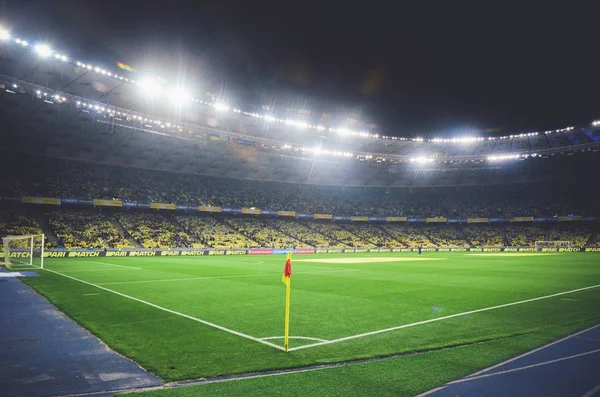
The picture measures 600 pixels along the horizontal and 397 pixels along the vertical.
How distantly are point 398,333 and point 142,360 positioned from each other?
4964 millimetres

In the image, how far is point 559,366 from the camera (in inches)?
217

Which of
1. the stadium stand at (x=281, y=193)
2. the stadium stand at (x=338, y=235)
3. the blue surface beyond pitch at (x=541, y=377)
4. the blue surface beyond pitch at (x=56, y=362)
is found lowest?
the stadium stand at (x=338, y=235)

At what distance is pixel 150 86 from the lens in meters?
33.9

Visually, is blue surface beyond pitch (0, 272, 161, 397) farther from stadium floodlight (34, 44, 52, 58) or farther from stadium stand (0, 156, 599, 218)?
stadium stand (0, 156, 599, 218)

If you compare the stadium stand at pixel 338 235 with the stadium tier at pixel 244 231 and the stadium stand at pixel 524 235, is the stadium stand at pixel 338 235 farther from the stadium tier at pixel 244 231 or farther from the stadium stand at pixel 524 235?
the stadium stand at pixel 524 235

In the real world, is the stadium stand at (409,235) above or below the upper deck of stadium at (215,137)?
below

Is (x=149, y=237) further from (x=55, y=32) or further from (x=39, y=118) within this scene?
(x=55, y=32)

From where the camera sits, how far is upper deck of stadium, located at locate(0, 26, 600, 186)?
105 feet

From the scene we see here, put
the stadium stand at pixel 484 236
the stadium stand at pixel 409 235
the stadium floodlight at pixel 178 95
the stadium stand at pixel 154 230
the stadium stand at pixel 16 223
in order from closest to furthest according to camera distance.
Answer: the stadium stand at pixel 16 223 → the stadium floodlight at pixel 178 95 → the stadium stand at pixel 154 230 → the stadium stand at pixel 409 235 → the stadium stand at pixel 484 236

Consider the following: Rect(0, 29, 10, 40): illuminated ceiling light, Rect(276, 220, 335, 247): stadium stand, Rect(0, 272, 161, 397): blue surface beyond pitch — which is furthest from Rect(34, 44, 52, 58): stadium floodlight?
Rect(276, 220, 335, 247): stadium stand

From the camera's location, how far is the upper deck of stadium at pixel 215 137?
31.9 meters

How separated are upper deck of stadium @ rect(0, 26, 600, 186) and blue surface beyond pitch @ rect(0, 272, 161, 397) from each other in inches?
1030

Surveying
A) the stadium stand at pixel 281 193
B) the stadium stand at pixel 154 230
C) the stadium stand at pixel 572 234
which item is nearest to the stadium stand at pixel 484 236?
the stadium stand at pixel 281 193

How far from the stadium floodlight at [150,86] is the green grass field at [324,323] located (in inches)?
909
